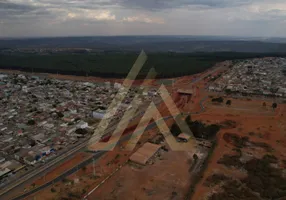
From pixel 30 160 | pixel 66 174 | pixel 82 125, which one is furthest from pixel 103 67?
pixel 66 174

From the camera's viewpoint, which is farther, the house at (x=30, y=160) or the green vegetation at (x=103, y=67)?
the green vegetation at (x=103, y=67)

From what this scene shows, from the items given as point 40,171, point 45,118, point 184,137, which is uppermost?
point 184,137

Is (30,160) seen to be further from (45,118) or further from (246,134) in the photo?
A: (246,134)

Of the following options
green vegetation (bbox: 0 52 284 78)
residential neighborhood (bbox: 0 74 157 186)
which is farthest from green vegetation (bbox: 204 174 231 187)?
green vegetation (bbox: 0 52 284 78)

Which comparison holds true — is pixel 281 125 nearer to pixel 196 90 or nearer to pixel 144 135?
pixel 144 135

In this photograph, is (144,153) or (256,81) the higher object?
(256,81)

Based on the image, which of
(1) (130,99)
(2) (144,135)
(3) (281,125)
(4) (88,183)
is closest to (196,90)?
(1) (130,99)

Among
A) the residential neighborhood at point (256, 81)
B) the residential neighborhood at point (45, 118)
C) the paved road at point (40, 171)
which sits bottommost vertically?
the paved road at point (40, 171)

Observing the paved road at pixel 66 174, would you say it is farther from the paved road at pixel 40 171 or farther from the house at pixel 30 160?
the house at pixel 30 160

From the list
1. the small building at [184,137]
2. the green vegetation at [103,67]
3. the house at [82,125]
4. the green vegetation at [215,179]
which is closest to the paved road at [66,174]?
the house at [82,125]
